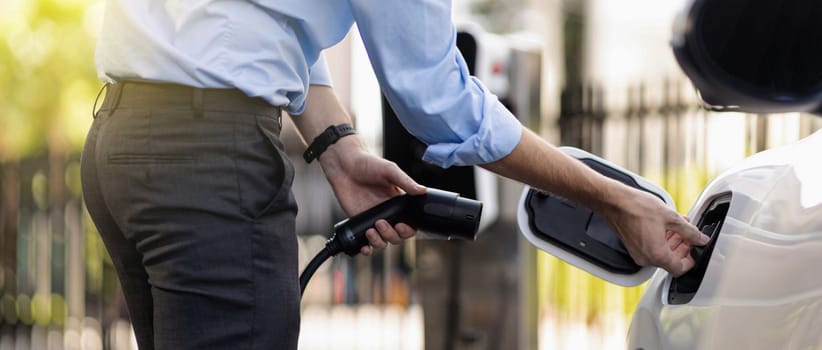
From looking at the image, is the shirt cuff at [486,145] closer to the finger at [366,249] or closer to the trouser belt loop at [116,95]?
the finger at [366,249]

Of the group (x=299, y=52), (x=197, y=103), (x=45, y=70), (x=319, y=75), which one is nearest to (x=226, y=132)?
(x=197, y=103)

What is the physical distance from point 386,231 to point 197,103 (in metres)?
0.46

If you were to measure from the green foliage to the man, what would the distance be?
48.0ft

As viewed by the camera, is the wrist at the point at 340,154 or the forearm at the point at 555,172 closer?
the forearm at the point at 555,172

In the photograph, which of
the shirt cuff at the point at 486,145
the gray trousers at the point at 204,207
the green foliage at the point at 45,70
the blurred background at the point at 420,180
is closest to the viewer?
the gray trousers at the point at 204,207

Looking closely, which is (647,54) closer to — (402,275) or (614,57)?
(614,57)

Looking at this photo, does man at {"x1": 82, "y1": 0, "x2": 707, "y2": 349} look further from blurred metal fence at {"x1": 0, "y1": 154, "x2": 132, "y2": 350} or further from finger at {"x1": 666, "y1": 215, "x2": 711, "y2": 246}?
blurred metal fence at {"x1": 0, "y1": 154, "x2": 132, "y2": 350}

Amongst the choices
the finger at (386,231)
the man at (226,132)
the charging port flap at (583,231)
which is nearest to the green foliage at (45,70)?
the charging port flap at (583,231)

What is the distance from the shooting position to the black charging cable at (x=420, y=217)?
7.36 feet

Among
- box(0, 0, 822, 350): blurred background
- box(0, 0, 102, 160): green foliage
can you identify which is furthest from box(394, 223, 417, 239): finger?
box(0, 0, 102, 160): green foliage

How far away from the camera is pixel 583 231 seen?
245 cm

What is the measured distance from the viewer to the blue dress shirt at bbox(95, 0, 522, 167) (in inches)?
76.9

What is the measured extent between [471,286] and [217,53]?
398 cm

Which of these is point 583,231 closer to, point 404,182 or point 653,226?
point 653,226
